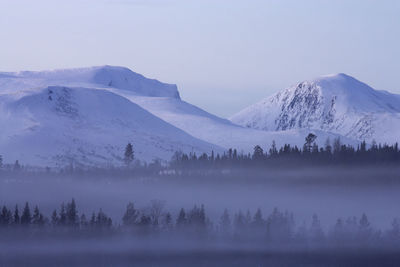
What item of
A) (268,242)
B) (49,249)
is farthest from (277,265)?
(49,249)

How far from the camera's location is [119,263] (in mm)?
174125

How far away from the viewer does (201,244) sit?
194125mm

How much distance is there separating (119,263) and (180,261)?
37.0 ft

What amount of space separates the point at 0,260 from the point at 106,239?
79.6ft

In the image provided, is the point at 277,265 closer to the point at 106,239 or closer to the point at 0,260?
the point at 106,239

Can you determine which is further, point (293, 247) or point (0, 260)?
point (293, 247)

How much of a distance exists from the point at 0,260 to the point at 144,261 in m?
24.3

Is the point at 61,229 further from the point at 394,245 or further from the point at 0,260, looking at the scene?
the point at 394,245

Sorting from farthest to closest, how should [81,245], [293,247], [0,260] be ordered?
[293,247] → [81,245] → [0,260]

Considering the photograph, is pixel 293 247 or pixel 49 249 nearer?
pixel 49 249

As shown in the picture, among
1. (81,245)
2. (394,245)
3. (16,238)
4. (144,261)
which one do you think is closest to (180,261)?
(144,261)

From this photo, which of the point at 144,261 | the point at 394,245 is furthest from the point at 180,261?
the point at 394,245

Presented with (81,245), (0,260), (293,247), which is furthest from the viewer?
(293,247)

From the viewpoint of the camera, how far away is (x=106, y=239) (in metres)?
190
